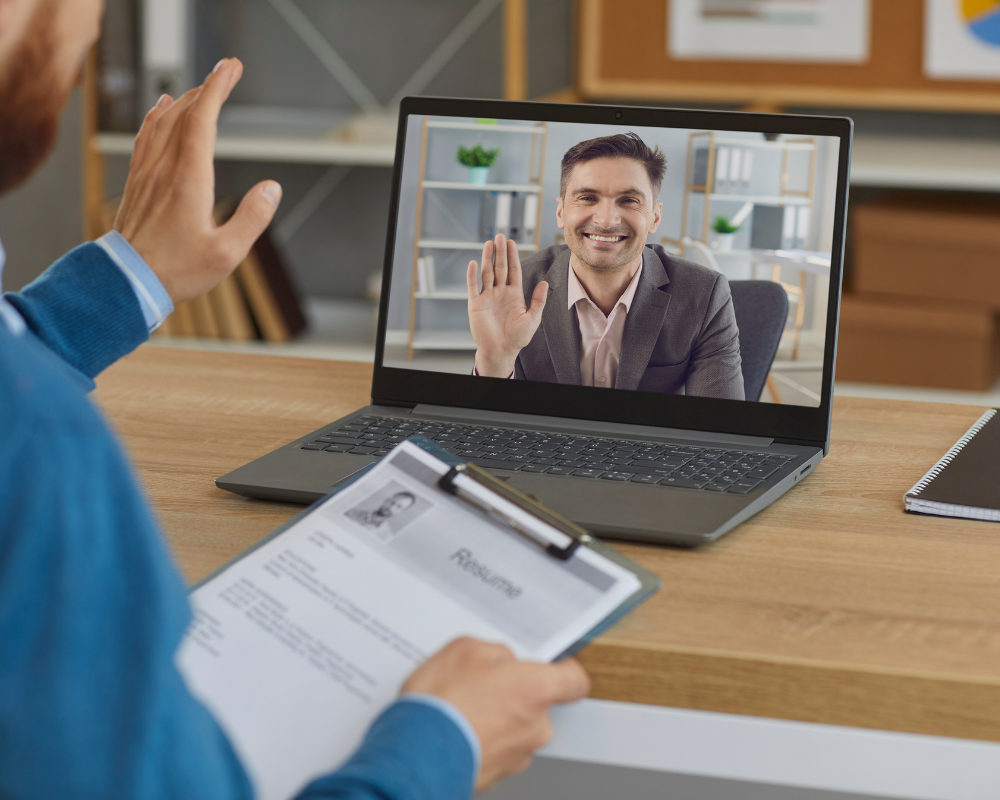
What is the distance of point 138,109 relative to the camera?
2.36 meters

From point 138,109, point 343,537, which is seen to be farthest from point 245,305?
point 343,537

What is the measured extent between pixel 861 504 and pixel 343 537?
1.22 feet

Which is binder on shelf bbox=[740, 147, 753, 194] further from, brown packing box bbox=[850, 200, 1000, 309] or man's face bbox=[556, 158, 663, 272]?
brown packing box bbox=[850, 200, 1000, 309]

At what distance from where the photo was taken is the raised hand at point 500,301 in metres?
0.86

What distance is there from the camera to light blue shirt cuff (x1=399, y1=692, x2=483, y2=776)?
1.51 ft

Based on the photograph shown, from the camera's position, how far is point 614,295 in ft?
2.73

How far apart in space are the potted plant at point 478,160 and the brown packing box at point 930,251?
1.47 meters

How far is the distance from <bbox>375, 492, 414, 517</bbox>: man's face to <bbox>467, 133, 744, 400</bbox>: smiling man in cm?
26

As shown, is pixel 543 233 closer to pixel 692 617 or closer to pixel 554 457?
pixel 554 457

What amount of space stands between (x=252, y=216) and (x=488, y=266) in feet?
0.77

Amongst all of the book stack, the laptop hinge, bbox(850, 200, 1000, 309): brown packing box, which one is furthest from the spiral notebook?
the book stack

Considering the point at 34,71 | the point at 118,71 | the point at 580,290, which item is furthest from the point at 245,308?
the point at 34,71

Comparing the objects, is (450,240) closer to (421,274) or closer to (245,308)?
(421,274)

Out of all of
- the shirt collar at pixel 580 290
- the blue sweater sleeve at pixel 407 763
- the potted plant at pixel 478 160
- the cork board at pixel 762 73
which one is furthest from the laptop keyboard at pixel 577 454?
the cork board at pixel 762 73
